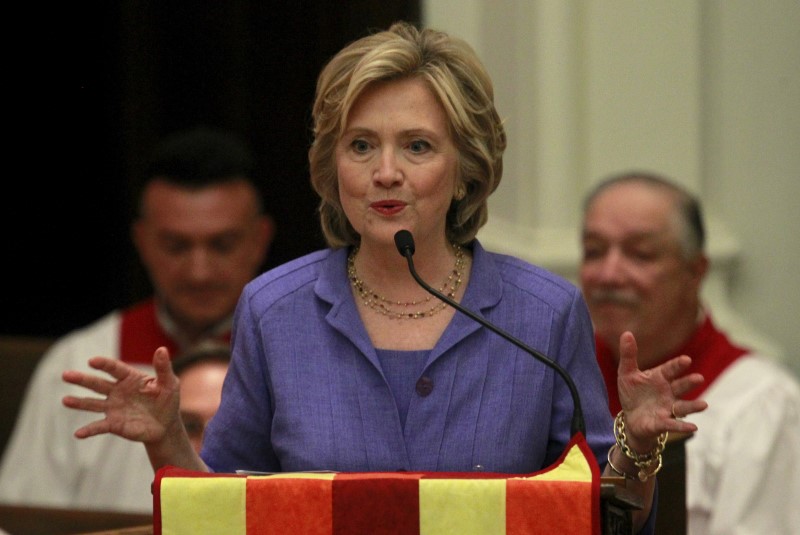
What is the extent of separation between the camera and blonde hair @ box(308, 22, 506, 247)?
2070 mm

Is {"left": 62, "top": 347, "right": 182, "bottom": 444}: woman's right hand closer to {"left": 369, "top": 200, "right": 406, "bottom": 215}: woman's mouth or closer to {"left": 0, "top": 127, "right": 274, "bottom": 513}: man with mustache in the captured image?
{"left": 369, "top": 200, "right": 406, "bottom": 215}: woman's mouth

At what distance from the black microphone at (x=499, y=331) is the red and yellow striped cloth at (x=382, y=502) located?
41mm

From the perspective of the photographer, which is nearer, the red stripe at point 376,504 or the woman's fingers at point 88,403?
the red stripe at point 376,504

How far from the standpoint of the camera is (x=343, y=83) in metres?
2.08

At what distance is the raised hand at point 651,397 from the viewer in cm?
202

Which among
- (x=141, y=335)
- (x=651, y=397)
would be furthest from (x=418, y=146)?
(x=141, y=335)

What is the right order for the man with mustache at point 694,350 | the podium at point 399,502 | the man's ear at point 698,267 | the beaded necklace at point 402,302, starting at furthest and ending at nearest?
the man's ear at point 698,267 < the man with mustache at point 694,350 < the beaded necklace at point 402,302 < the podium at point 399,502

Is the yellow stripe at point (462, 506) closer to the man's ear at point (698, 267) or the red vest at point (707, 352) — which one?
the red vest at point (707, 352)

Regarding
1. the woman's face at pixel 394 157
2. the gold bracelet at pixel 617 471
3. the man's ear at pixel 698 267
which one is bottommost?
the man's ear at pixel 698 267

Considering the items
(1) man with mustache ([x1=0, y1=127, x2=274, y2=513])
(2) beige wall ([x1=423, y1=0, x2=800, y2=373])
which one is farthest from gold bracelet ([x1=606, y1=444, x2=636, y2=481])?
(2) beige wall ([x1=423, y1=0, x2=800, y2=373])

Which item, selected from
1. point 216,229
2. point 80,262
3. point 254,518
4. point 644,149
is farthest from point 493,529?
point 80,262

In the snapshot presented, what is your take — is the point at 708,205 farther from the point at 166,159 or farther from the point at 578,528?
the point at 578,528

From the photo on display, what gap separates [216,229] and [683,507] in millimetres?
1968

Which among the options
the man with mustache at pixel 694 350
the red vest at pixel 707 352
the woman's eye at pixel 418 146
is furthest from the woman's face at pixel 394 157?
the red vest at pixel 707 352
